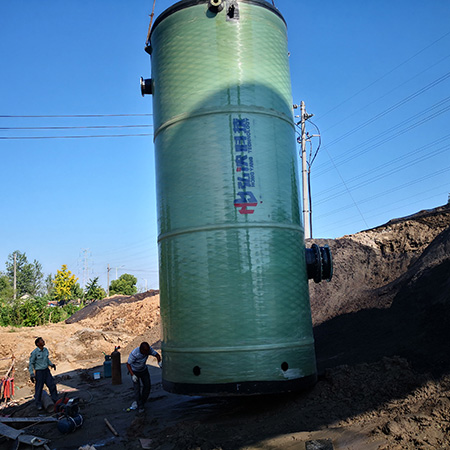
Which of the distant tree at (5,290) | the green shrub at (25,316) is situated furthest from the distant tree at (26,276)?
the green shrub at (25,316)

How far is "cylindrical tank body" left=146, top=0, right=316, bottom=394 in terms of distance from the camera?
6344 millimetres

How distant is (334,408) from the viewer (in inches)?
245

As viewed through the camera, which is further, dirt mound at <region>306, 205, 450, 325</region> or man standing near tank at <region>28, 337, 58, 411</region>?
dirt mound at <region>306, 205, 450, 325</region>

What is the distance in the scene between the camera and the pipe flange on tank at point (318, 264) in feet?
24.2

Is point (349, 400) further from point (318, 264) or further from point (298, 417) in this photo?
point (318, 264)

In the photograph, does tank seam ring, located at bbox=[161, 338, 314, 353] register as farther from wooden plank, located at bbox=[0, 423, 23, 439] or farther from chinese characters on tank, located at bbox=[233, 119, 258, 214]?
wooden plank, located at bbox=[0, 423, 23, 439]

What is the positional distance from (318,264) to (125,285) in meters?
58.7

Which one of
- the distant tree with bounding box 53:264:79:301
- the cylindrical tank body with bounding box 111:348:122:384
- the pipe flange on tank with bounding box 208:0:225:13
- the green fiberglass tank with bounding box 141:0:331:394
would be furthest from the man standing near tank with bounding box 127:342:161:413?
the distant tree with bounding box 53:264:79:301

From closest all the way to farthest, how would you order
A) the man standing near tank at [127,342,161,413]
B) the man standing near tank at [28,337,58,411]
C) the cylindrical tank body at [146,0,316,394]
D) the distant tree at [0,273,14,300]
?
the cylindrical tank body at [146,0,316,394] < the man standing near tank at [127,342,161,413] < the man standing near tank at [28,337,58,411] < the distant tree at [0,273,14,300]

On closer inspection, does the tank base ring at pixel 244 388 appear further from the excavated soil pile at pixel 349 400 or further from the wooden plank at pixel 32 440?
the wooden plank at pixel 32 440

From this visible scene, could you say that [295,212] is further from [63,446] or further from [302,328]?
[63,446]

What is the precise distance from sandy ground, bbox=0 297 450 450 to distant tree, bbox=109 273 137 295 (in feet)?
175

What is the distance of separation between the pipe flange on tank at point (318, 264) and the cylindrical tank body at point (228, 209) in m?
0.29

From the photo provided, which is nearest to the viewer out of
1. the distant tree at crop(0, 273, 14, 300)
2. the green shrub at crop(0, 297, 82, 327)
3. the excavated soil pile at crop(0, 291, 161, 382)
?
the excavated soil pile at crop(0, 291, 161, 382)
